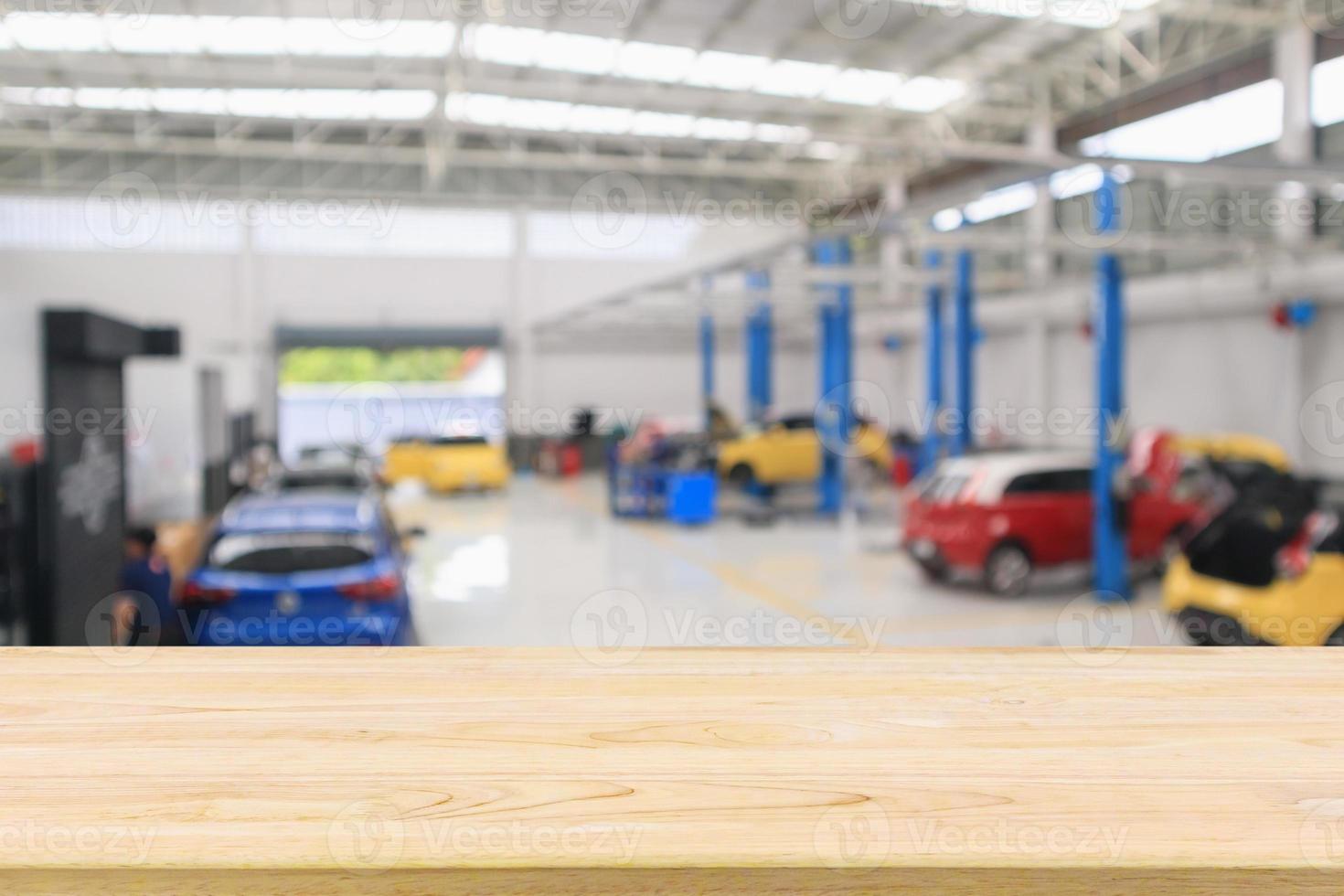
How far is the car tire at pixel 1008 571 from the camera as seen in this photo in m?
10.4

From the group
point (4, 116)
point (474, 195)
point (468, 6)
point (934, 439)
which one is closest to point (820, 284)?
point (934, 439)

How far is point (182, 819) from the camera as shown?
94 centimetres

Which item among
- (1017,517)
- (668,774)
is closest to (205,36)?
(1017,517)

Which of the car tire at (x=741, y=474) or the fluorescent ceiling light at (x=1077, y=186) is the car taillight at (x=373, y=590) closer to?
the fluorescent ceiling light at (x=1077, y=186)

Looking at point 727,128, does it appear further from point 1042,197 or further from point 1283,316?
point 1283,316

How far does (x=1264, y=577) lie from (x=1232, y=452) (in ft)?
15.5

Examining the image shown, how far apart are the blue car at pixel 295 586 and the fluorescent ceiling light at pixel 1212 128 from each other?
1182cm

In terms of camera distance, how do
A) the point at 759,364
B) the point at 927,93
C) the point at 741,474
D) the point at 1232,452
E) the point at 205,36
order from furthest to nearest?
the point at 759,364, the point at 741,474, the point at 927,93, the point at 205,36, the point at 1232,452

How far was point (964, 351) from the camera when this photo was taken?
48.9 ft

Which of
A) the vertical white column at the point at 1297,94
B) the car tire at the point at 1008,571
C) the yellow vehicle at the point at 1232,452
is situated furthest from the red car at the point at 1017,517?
the vertical white column at the point at 1297,94

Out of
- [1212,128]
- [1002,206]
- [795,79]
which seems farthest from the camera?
[1002,206]

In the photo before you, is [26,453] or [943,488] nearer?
[26,453]

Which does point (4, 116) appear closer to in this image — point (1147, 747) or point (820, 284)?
point (820, 284)

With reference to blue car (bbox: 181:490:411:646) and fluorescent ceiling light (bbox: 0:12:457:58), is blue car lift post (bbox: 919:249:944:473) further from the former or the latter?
blue car (bbox: 181:490:411:646)
